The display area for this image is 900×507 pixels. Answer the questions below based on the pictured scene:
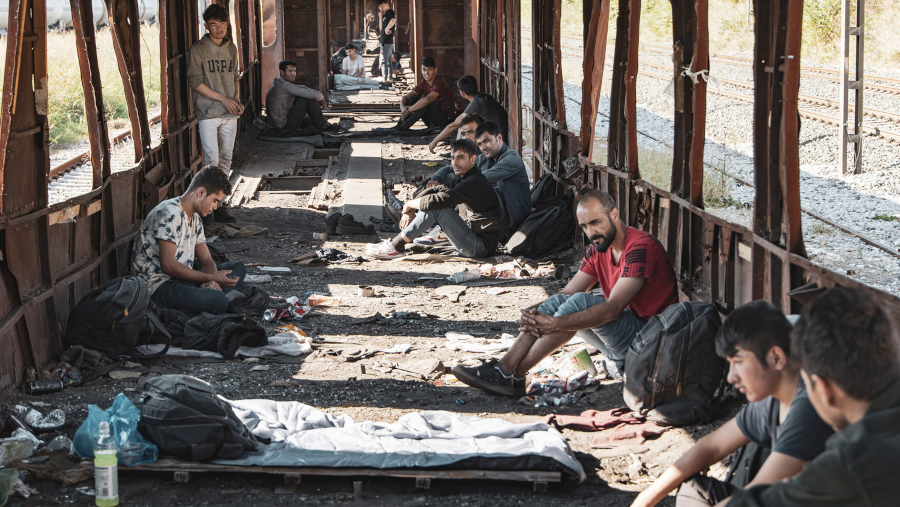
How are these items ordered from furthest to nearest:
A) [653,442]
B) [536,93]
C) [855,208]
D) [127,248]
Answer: [536,93], [855,208], [127,248], [653,442]

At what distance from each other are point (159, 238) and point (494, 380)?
2826mm

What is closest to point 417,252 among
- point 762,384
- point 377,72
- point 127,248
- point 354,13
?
point 127,248

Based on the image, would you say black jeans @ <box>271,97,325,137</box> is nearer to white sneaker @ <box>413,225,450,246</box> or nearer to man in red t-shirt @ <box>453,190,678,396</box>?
white sneaker @ <box>413,225,450,246</box>

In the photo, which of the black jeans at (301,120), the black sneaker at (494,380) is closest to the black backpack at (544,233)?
the black sneaker at (494,380)

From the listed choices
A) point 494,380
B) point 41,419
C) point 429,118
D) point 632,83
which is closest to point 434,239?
point 632,83

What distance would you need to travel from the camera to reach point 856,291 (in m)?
2.49

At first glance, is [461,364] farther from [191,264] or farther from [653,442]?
[191,264]

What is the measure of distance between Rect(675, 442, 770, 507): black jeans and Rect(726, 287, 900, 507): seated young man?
2.79 feet

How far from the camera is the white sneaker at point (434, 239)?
9992 millimetres

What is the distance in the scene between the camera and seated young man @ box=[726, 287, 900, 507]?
208cm

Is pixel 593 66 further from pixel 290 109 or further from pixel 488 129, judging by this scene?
pixel 290 109

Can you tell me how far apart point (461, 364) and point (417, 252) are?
3.85m

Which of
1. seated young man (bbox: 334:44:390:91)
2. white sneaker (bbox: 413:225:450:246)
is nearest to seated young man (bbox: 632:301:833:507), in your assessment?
white sneaker (bbox: 413:225:450:246)

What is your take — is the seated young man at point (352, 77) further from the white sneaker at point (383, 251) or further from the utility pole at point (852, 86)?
the white sneaker at point (383, 251)
